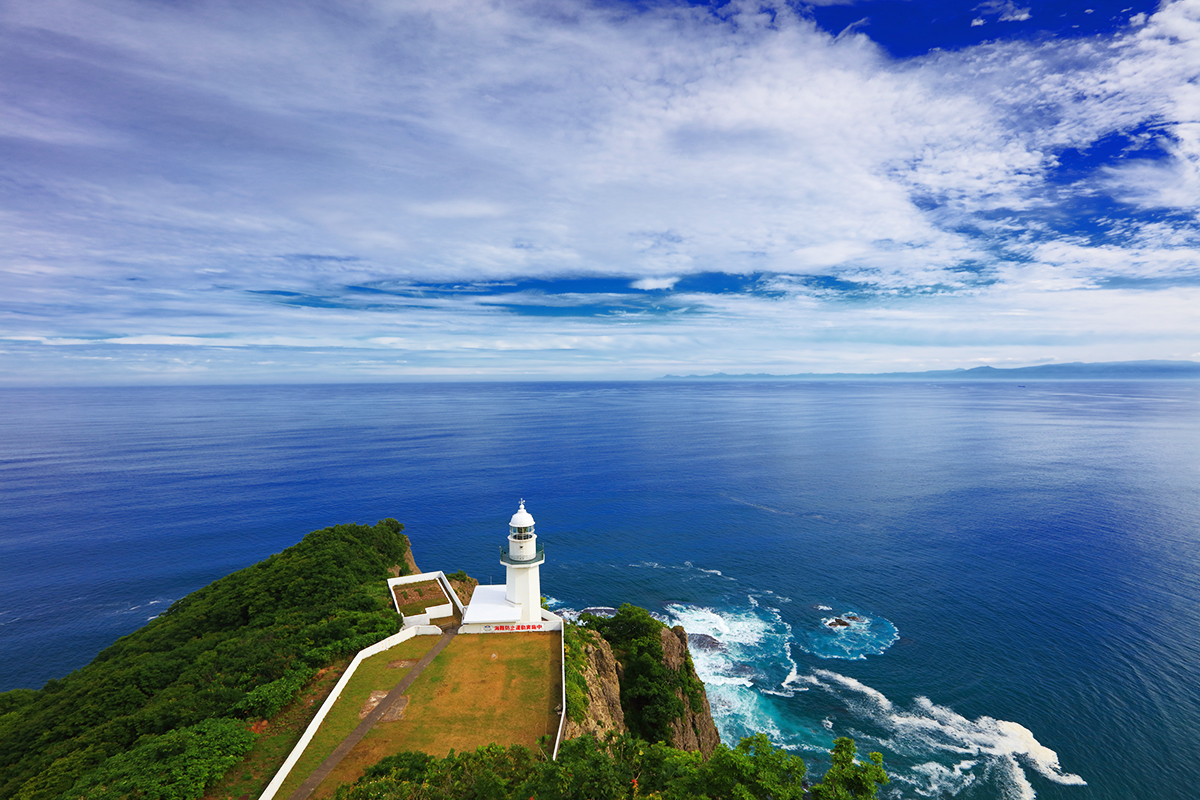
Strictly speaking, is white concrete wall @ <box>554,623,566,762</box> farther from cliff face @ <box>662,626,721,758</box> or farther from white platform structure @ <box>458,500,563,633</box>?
cliff face @ <box>662,626,721,758</box>

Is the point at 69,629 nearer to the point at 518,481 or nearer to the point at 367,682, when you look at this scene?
the point at 367,682

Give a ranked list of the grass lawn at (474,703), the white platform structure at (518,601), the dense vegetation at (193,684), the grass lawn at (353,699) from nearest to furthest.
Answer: the dense vegetation at (193,684)
the grass lawn at (353,699)
the grass lawn at (474,703)
the white platform structure at (518,601)

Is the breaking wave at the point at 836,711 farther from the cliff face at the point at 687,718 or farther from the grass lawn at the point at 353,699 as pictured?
the grass lawn at the point at 353,699

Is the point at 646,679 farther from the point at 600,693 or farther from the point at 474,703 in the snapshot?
the point at 474,703

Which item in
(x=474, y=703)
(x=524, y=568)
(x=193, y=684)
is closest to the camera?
(x=474, y=703)

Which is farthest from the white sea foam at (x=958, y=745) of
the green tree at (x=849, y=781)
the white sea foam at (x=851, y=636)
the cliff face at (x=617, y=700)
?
the green tree at (x=849, y=781)

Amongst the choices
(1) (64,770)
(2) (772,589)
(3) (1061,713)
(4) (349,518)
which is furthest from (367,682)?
(4) (349,518)

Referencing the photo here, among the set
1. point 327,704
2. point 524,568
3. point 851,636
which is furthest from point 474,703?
point 851,636
